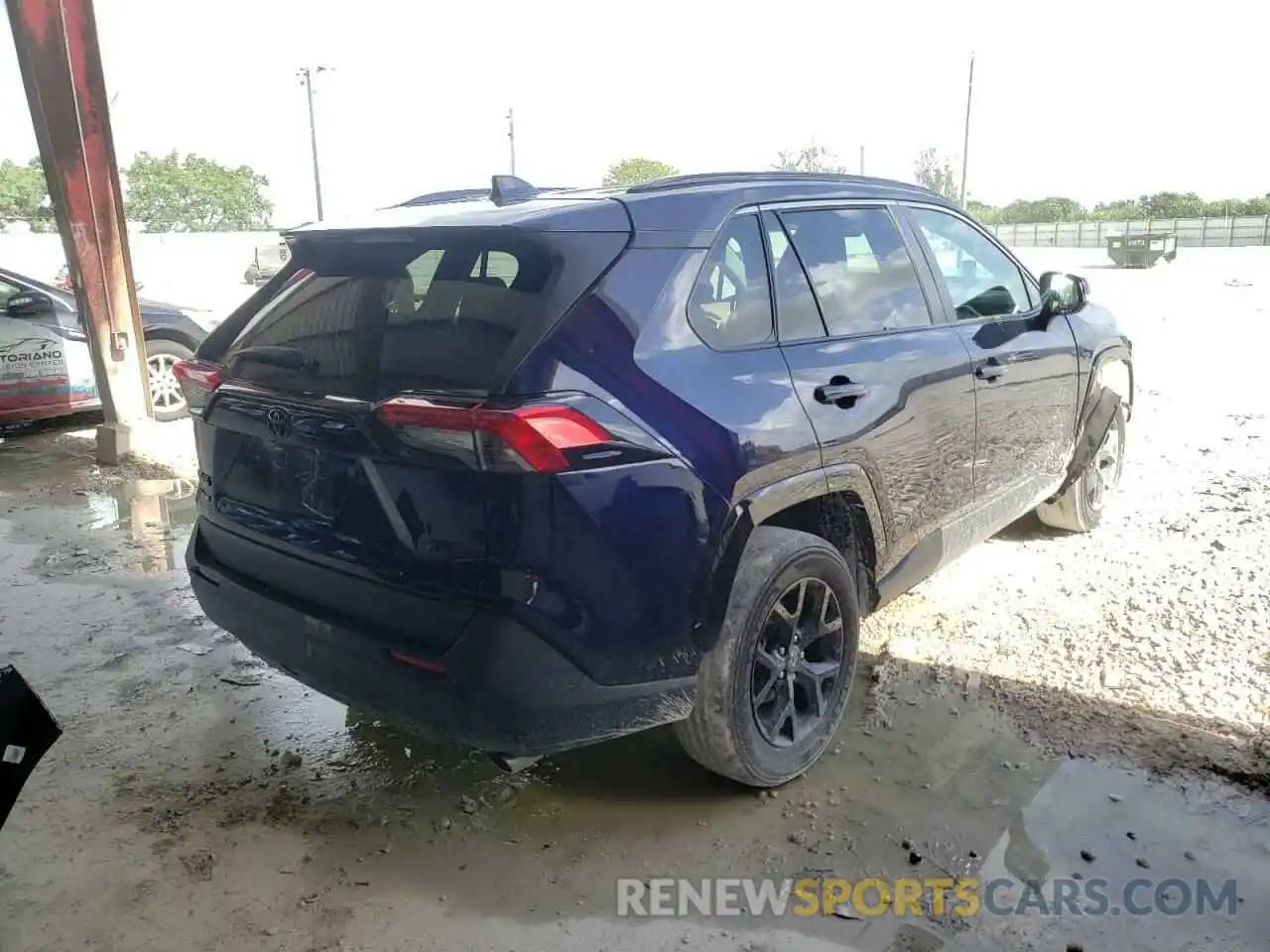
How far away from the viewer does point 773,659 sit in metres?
2.87

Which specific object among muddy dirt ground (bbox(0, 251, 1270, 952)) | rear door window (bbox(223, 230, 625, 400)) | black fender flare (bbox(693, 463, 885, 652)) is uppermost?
rear door window (bbox(223, 230, 625, 400))

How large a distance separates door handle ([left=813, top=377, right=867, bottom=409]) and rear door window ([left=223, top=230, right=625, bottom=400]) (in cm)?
79

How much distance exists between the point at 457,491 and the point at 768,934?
134 cm

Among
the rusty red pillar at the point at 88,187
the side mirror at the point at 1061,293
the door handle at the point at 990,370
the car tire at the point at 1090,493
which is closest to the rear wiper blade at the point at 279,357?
the door handle at the point at 990,370

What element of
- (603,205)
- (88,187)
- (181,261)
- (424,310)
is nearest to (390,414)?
(424,310)

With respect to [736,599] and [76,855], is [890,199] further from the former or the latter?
[76,855]

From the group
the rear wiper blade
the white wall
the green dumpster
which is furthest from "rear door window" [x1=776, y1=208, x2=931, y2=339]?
the green dumpster

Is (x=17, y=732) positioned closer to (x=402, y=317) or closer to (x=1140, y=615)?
(x=402, y=317)

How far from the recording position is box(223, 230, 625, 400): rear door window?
7.57 feet

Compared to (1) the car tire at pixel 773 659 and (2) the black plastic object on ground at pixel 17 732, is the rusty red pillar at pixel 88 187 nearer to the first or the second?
(2) the black plastic object on ground at pixel 17 732

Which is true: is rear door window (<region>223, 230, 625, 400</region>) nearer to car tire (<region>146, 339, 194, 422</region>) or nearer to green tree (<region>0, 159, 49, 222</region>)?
car tire (<region>146, 339, 194, 422</region>)

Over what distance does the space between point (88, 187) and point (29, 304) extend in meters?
1.40

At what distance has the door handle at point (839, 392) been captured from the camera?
2854 millimetres

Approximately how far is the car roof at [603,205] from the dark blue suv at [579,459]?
1 cm
